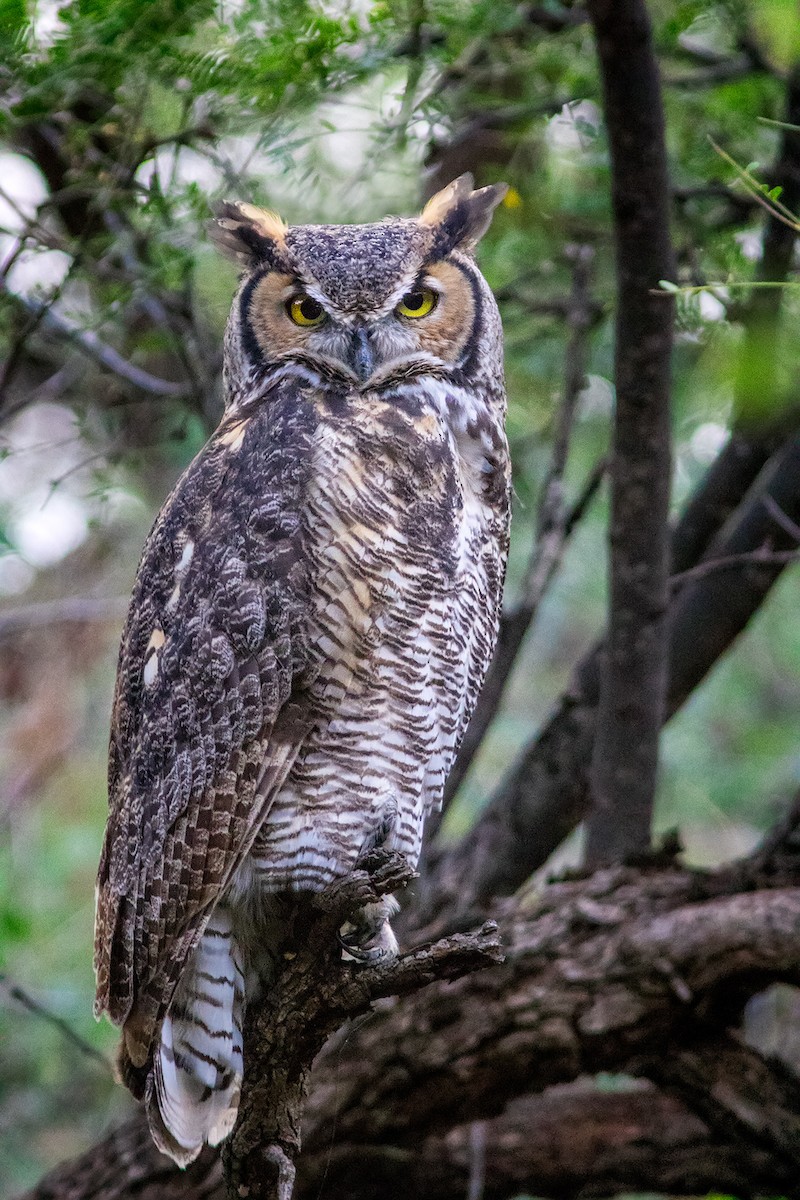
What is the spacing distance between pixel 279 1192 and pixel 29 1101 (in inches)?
117

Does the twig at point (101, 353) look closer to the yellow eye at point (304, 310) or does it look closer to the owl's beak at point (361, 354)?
the yellow eye at point (304, 310)

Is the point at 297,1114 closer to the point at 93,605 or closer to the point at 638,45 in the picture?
the point at 638,45

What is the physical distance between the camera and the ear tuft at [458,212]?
201 cm

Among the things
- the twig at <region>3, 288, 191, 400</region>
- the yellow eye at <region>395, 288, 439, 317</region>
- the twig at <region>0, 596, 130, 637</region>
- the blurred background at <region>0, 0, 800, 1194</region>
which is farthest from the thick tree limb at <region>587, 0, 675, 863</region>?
the twig at <region>0, 596, 130, 637</region>

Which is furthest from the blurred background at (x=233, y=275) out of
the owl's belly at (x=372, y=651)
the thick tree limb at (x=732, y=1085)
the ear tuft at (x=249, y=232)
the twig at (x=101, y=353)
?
the thick tree limb at (x=732, y=1085)

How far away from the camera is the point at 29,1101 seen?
436 cm

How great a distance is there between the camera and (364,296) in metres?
1.85

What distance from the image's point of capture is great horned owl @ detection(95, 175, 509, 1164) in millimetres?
1798

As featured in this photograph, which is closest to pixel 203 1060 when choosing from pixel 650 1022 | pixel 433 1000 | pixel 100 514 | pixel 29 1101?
pixel 433 1000

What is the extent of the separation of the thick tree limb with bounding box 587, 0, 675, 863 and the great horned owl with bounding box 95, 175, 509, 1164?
1.14 feet

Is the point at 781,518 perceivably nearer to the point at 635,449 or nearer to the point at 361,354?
the point at 635,449

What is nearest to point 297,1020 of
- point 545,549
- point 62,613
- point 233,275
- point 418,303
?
point 418,303

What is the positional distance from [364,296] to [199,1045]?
116 centimetres

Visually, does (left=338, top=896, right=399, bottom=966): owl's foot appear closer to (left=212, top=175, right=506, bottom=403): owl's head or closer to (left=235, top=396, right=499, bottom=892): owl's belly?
(left=235, top=396, right=499, bottom=892): owl's belly
